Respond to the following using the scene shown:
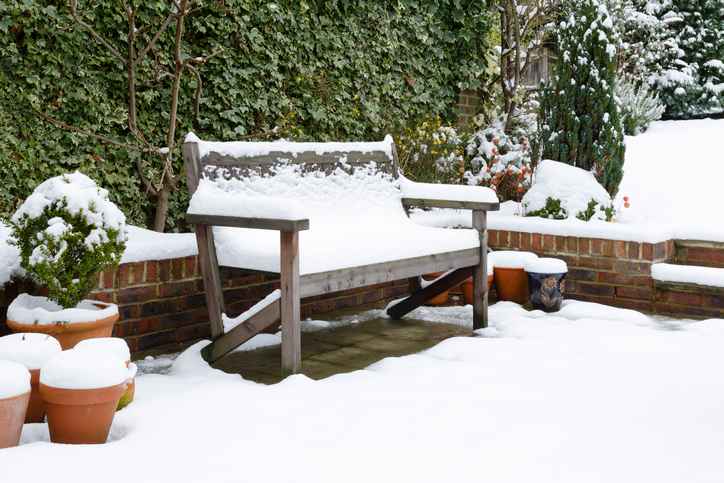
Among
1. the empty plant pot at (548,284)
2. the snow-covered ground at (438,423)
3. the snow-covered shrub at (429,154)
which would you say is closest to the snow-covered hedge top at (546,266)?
the empty plant pot at (548,284)

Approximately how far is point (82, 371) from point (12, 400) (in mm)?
213

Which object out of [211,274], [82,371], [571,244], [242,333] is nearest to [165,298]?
[211,274]

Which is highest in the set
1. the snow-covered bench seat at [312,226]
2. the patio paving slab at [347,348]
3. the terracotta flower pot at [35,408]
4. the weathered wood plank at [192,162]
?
the weathered wood plank at [192,162]

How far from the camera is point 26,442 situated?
8.30 ft

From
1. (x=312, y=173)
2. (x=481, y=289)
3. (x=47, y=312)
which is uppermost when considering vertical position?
(x=312, y=173)

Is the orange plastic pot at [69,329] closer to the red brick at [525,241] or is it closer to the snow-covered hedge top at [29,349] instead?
the snow-covered hedge top at [29,349]

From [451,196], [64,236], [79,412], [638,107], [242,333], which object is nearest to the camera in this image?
[79,412]

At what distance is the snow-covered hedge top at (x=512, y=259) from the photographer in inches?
192

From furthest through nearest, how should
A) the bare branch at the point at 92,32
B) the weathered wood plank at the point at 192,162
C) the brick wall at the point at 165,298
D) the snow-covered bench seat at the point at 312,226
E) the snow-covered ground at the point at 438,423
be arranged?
the bare branch at the point at 92,32 → the brick wall at the point at 165,298 → the weathered wood plank at the point at 192,162 → the snow-covered bench seat at the point at 312,226 → the snow-covered ground at the point at 438,423

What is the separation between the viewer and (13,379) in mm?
2346

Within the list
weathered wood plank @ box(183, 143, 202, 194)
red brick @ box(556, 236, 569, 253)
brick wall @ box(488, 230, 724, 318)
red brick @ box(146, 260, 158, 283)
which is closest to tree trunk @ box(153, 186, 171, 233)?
red brick @ box(146, 260, 158, 283)

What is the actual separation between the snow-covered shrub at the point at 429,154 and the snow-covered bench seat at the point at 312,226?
1.80 metres

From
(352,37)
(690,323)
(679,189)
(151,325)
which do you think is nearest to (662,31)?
(679,189)

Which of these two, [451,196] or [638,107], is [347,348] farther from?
[638,107]
